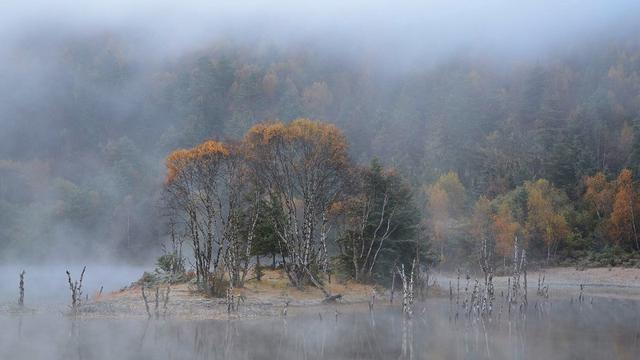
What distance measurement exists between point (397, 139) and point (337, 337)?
12829 centimetres

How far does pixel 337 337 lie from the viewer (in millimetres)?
30812

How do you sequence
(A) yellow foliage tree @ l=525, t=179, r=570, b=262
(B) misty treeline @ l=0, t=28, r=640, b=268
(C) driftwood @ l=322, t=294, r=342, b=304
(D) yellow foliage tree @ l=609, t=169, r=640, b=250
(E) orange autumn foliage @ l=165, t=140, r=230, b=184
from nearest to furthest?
(E) orange autumn foliage @ l=165, t=140, r=230, b=184 → (C) driftwood @ l=322, t=294, r=342, b=304 → (D) yellow foliage tree @ l=609, t=169, r=640, b=250 → (A) yellow foliage tree @ l=525, t=179, r=570, b=262 → (B) misty treeline @ l=0, t=28, r=640, b=268

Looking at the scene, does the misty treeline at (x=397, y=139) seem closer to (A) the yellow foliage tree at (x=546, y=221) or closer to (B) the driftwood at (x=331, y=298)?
(A) the yellow foliage tree at (x=546, y=221)

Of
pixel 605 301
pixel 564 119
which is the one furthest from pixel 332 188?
pixel 564 119

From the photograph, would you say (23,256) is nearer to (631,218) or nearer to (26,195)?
(26,195)

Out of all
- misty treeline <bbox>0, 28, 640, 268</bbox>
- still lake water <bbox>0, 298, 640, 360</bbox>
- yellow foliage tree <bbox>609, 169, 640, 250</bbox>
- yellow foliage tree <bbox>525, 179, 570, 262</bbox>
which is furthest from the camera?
misty treeline <bbox>0, 28, 640, 268</bbox>

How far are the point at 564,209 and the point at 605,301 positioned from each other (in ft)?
153

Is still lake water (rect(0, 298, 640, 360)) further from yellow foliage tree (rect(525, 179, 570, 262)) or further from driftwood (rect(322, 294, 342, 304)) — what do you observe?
yellow foliage tree (rect(525, 179, 570, 262))

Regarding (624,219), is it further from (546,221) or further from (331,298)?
(331,298)

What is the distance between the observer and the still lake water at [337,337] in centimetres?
2577

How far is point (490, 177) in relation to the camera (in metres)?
121

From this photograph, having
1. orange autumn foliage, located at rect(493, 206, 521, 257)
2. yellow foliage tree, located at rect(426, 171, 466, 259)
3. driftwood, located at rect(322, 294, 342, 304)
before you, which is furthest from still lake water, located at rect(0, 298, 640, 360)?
yellow foliage tree, located at rect(426, 171, 466, 259)

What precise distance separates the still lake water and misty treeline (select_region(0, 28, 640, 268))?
62.6 ft

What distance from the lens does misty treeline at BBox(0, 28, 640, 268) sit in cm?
9550
